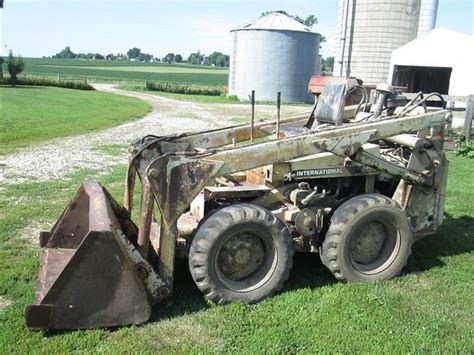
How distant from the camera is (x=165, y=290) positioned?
421 centimetres

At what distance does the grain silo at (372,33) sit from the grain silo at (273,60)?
14.7 meters

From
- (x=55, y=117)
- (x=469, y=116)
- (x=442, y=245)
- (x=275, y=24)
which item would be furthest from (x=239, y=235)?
(x=275, y=24)

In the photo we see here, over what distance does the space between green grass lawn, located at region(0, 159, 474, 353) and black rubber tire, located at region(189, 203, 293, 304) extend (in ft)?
0.40

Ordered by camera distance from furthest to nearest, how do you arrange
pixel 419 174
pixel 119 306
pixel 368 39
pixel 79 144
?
pixel 368 39 < pixel 79 144 < pixel 419 174 < pixel 119 306

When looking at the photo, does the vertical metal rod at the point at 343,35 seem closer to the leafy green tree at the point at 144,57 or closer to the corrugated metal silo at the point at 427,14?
the corrugated metal silo at the point at 427,14

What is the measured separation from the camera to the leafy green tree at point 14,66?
3884cm

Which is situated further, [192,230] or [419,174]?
[419,174]

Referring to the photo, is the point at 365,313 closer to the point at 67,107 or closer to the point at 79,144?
the point at 79,144

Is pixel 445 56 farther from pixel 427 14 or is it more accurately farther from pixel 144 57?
pixel 144 57

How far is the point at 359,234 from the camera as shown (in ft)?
16.7

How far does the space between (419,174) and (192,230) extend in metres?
2.37

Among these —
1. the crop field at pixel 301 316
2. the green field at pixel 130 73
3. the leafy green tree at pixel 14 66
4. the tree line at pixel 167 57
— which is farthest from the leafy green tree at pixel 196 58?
the crop field at pixel 301 316

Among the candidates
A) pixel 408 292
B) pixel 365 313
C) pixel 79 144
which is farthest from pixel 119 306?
pixel 79 144

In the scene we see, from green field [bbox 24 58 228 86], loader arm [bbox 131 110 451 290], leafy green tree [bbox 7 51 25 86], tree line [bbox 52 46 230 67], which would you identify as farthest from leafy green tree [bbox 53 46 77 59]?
loader arm [bbox 131 110 451 290]
